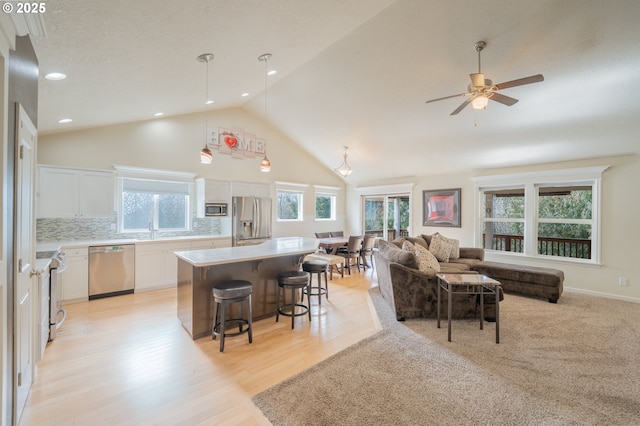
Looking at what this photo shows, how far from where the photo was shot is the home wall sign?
619 cm

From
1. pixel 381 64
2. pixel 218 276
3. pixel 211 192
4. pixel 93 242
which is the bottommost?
pixel 218 276

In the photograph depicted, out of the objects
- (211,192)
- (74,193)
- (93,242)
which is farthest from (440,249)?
(74,193)

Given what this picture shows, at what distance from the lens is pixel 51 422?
1.89 m

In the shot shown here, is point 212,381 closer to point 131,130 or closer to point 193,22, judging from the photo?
point 193,22

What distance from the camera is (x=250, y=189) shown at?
654 cm

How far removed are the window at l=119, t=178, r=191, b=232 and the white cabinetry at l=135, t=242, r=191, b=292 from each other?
682 mm

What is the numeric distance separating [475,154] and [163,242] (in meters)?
6.41

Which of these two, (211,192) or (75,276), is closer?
(75,276)

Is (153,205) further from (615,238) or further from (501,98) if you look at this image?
(615,238)

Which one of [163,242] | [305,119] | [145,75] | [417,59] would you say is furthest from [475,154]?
[163,242]

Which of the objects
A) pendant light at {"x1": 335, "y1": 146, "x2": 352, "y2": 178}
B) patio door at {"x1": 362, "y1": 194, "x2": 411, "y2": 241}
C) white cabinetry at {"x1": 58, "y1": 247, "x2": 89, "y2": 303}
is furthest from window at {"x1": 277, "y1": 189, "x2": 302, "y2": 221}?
white cabinetry at {"x1": 58, "y1": 247, "x2": 89, "y2": 303}

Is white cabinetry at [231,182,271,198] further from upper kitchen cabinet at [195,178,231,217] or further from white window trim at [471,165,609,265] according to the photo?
white window trim at [471,165,609,265]

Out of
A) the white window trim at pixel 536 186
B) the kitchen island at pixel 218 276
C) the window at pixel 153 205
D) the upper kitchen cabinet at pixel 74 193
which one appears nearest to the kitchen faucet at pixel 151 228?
the window at pixel 153 205

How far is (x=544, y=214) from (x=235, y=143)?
6.77 meters
